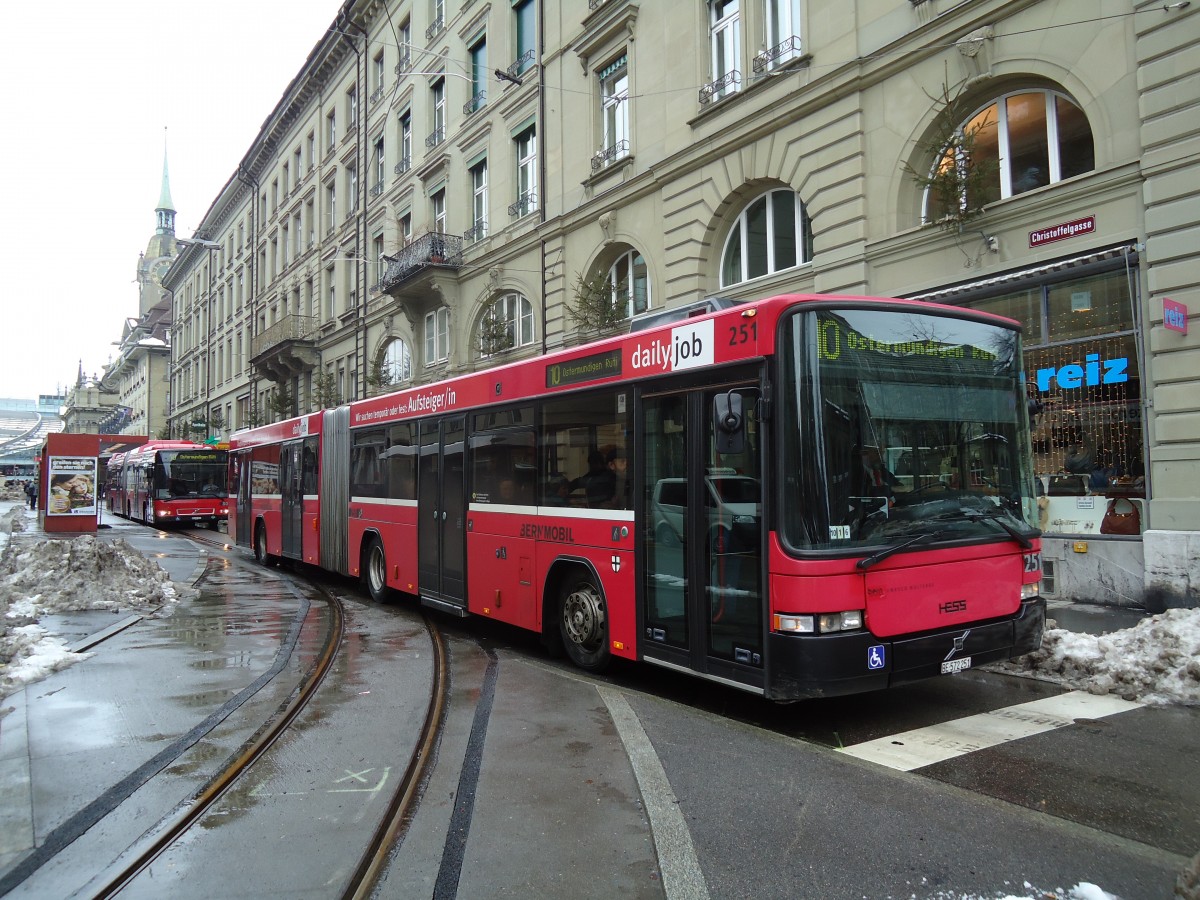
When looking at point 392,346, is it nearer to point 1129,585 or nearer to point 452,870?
point 1129,585

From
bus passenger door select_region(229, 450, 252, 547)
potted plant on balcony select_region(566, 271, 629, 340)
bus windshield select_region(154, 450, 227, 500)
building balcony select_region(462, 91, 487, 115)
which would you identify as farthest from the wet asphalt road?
bus windshield select_region(154, 450, 227, 500)

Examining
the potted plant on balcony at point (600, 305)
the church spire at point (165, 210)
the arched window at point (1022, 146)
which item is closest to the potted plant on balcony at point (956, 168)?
the arched window at point (1022, 146)

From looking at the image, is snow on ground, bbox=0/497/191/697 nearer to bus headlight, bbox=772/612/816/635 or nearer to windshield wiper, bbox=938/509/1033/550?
bus headlight, bbox=772/612/816/635

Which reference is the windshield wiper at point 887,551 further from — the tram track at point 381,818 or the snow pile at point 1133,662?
the tram track at point 381,818

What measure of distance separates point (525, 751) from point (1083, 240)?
9.77 meters

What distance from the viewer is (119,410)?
102 meters

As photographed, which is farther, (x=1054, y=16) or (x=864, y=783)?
(x=1054, y=16)

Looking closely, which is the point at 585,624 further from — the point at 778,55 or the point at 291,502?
the point at 778,55

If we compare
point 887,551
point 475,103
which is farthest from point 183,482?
point 887,551

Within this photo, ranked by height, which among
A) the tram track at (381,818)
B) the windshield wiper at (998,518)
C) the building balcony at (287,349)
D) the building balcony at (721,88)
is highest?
the building balcony at (721,88)

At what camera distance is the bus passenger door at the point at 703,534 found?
5391mm

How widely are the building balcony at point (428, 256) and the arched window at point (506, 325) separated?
256cm

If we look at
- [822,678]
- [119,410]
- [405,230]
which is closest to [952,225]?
[822,678]

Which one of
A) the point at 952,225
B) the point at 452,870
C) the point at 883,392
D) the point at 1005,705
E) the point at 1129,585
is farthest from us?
the point at 952,225
